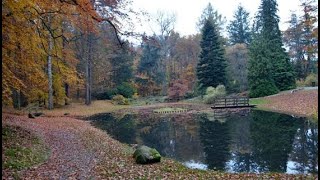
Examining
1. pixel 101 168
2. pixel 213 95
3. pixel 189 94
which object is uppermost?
pixel 189 94

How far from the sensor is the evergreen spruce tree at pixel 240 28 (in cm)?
5544

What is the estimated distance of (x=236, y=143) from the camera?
13.5 m

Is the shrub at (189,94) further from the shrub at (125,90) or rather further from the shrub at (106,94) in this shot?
the shrub at (106,94)

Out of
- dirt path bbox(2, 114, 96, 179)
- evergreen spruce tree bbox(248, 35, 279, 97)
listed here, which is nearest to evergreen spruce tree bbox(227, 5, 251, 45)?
evergreen spruce tree bbox(248, 35, 279, 97)

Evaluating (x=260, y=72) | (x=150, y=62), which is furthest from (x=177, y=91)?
(x=150, y=62)

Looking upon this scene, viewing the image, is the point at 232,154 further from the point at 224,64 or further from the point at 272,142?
the point at 224,64

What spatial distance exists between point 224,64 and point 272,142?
91.0 feet

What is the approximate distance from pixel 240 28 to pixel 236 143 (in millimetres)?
46504

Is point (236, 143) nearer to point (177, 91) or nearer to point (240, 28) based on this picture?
point (177, 91)

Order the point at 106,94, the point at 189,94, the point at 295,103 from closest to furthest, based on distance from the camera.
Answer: the point at 295,103, the point at 106,94, the point at 189,94

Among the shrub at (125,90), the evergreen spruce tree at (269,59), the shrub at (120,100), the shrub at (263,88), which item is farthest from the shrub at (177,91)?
the shrub at (263,88)

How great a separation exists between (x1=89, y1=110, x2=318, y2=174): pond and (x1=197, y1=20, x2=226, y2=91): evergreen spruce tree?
18.9m

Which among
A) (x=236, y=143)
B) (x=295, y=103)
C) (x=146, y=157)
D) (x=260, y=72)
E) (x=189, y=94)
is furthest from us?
(x=189, y=94)

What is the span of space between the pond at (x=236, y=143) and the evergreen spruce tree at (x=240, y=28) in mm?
37759
